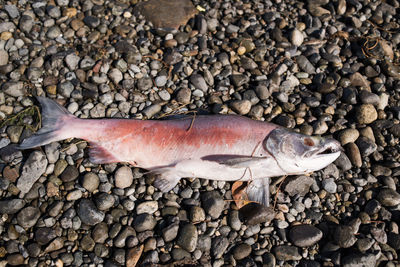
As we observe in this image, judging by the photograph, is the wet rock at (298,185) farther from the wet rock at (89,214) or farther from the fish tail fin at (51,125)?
the fish tail fin at (51,125)

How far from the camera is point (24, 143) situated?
4.35m

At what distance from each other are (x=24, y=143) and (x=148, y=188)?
5.92ft

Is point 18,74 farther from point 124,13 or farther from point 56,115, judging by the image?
point 124,13

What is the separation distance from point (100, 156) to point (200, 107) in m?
1.73

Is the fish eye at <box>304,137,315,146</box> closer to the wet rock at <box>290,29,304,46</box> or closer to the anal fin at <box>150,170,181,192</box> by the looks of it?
the anal fin at <box>150,170,181,192</box>

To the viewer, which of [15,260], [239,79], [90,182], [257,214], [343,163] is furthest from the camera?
[239,79]

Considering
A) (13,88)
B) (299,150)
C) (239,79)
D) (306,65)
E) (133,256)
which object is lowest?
(133,256)

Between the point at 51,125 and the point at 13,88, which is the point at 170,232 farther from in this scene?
the point at 13,88

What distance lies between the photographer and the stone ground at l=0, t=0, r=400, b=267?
160 inches

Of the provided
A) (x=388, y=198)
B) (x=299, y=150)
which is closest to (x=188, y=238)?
→ (x=299, y=150)

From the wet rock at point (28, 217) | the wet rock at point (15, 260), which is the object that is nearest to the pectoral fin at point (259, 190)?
the wet rock at point (28, 217)

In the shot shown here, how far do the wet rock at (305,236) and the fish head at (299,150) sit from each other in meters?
0.78

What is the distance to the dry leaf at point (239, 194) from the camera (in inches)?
173

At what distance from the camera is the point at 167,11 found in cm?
607
